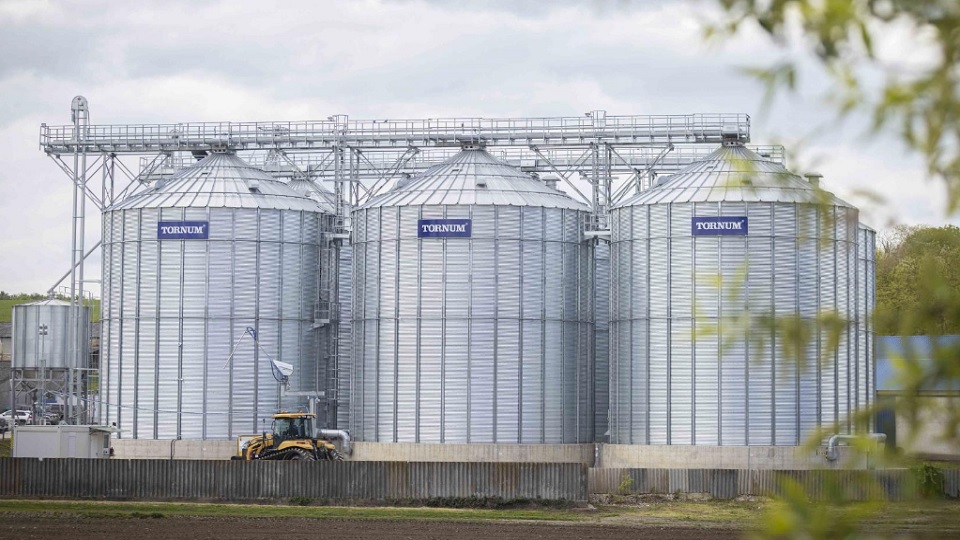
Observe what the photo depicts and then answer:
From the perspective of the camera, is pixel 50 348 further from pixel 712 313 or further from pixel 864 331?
pixel 864 331

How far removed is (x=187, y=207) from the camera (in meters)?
71.6

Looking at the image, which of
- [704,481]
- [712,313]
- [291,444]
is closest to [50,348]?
[291,444]

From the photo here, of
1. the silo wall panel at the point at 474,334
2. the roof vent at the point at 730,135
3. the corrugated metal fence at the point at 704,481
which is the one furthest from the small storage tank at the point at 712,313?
the corrugated metal fence at the point at 704,481

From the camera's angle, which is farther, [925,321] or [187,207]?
[187,207]

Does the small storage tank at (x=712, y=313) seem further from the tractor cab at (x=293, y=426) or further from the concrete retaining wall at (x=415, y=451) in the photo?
the tractor cab at (x=293, y=426)

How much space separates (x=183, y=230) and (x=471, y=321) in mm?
15963

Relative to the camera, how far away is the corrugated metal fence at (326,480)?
5203 cm

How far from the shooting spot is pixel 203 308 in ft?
232

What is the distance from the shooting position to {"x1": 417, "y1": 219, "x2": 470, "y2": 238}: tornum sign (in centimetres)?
6769

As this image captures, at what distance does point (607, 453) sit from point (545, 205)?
12604mm

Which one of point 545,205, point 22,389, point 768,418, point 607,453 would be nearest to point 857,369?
point 768,418

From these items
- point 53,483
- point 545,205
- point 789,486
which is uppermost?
point 545,205

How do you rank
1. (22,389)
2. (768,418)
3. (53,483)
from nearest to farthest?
(53,483), (768,418), (22,389)

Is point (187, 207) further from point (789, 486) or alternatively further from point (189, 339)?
point (789, 486)
